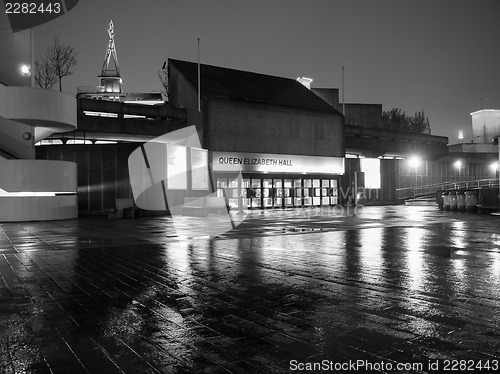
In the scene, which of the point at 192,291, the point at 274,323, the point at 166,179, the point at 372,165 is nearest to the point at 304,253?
the point at 192,291

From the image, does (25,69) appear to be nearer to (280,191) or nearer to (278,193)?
(278,193)

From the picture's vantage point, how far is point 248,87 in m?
39.7

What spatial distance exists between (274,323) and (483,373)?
2.15m

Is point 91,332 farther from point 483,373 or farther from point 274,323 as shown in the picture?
point 483,373

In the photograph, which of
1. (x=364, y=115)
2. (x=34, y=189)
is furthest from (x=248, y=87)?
(x=364, y=115)

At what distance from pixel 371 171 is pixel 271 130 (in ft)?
41.6

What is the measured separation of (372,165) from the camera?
4534 centimetres

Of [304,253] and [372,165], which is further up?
[372,165]

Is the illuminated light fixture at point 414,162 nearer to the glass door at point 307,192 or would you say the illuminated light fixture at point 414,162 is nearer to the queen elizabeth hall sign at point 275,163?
the queen elizabeth hall sign at point 275,163

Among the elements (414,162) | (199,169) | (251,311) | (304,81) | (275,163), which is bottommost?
(251,311)

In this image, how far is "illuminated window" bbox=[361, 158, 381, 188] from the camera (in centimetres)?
4481

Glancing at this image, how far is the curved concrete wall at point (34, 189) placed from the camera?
81.1 feet

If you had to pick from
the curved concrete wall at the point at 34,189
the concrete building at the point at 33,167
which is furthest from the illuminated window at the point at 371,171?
the curved concrete wall at the point at 34,189

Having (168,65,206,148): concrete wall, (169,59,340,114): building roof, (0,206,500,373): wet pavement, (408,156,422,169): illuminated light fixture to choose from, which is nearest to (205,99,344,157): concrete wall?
(169,59,340,114): building roof
